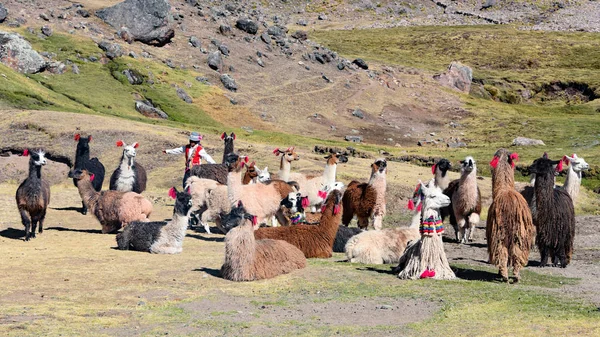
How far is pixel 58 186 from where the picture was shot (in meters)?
25.9

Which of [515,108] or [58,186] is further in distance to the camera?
[515,108]

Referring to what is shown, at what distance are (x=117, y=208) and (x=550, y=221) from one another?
8.87 m

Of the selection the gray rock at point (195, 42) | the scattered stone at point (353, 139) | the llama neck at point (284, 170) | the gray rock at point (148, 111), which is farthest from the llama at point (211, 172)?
the gray rock at point (195, 42)

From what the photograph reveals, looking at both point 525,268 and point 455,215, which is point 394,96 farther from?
point 525,268

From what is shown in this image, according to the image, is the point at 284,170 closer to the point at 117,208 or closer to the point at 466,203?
the point at 466,203

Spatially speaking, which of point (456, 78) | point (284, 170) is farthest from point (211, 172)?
point (456, 78)

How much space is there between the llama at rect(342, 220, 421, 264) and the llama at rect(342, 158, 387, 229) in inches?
132

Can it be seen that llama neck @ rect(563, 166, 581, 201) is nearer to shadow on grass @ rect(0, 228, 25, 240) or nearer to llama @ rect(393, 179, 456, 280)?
llama @ rect(393, 179, 456, 280)

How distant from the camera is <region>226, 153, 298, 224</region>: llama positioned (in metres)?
17.5

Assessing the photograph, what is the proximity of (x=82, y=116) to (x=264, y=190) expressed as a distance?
55.8ft

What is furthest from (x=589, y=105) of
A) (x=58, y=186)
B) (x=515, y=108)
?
(x=58, y=186)

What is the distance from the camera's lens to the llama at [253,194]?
1745 centimetres

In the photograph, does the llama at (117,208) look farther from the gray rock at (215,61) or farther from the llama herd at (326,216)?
the gray rock at (215,61)

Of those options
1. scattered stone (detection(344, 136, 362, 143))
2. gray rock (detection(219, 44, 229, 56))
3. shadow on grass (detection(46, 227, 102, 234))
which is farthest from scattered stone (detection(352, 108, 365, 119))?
shadow on grass (detection(46, 227, 102, 234))
